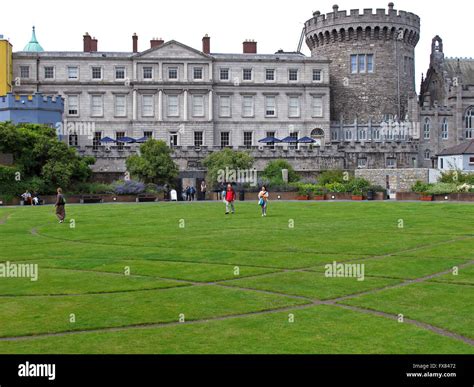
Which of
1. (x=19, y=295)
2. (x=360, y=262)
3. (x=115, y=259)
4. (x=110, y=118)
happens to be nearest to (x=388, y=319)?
(x=360, y=262)

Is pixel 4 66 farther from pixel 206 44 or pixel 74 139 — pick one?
pixel 206 44

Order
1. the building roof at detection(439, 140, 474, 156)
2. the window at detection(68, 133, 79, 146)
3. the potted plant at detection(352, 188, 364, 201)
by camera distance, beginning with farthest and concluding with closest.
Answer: the window at detection(68, 133, 79, 146), the building roof at detection(439, 140, 474, 156), the potted plant at detection(352, 188, 364, 201)

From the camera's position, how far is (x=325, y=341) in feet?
42.9

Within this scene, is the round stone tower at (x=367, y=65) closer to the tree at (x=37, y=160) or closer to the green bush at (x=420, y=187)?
the green bush at (x=420, y=187)

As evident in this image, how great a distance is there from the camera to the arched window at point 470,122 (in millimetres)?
90250

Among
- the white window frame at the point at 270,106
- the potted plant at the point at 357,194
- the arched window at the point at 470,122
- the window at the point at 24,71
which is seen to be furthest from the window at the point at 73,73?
the arched window at the point at 470,122

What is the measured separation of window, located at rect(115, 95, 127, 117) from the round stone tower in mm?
24977

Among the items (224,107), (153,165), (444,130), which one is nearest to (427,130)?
(444,130)

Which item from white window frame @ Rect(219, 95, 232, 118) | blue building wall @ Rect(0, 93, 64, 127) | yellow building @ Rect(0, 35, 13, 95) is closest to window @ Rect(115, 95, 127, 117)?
white window frame @ Rect(219, 95, 232, 118)

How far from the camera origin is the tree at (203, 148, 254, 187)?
64906 millimetres

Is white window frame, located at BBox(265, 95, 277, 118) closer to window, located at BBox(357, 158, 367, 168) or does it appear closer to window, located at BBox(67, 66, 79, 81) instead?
window, located at BBox(357, 158, 367, 168)

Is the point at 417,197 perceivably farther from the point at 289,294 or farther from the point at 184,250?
the point at 289,294
